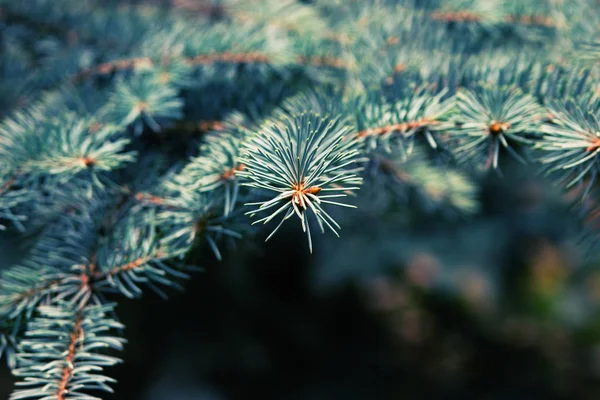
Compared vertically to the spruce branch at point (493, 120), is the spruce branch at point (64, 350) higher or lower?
lower

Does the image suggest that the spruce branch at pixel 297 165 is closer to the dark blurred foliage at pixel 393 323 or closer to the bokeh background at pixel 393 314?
the bokeh background at pixel 393 314

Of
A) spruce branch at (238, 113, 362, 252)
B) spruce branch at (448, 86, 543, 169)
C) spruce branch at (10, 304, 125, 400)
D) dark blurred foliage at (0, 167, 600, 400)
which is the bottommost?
dark blurred foliage at (0, 167, 600, 400)

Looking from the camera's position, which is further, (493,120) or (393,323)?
(393,323)

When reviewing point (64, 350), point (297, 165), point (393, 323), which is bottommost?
point (393, 323)

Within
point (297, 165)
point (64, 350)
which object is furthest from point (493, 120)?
point (64, 350)

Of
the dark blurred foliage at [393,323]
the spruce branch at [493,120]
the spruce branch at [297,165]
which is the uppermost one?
the spruce branch at [493,120]

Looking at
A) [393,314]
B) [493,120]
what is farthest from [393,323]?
[493,120]

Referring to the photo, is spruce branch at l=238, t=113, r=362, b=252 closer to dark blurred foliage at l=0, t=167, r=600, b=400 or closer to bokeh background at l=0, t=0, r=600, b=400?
bokeh background at l=0, t=0, r=600, b=400

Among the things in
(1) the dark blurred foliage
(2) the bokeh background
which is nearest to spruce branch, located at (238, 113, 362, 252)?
(2) the bokeh background

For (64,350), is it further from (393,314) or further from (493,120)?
(393,314)

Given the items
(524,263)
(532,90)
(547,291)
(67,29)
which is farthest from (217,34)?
(547,291)

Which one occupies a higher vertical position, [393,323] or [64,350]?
[64,350]

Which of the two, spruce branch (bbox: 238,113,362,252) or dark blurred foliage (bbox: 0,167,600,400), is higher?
spruce branch (bbox: 238,113,362,252)

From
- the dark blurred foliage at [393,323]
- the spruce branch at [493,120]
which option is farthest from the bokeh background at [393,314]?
the spruce branch at [493,120]
